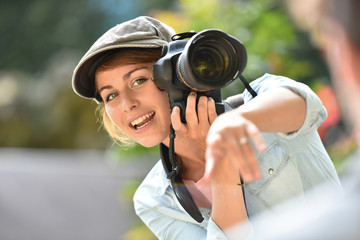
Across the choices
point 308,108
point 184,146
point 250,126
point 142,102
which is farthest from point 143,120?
point 250,126

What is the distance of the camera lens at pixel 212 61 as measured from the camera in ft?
3.54

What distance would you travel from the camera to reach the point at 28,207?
4059 millimetres

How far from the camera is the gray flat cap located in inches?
50.9

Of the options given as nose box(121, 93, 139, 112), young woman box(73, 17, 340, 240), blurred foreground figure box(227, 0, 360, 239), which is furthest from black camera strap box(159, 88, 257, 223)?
blurred foreground figure box(227, 0, 360, 239)

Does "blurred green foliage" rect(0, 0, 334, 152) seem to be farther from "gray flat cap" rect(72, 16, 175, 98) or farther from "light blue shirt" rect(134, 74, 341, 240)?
"light blue shirt" rect(134, 74, 341, 240)

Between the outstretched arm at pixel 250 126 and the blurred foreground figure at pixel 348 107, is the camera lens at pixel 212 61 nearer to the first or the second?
the outstretched arm at pixel 250 126

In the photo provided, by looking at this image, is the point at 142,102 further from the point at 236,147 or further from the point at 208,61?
the point at 236,147

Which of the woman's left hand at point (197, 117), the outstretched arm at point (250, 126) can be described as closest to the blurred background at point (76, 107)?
the woman's left hand at point (197, 117)

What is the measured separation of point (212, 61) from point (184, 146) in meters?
0.38

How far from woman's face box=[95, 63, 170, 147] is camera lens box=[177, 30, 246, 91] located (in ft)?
0.70

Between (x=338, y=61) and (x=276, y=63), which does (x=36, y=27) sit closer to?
(x=276, y=63)

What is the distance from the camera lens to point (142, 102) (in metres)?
1.32

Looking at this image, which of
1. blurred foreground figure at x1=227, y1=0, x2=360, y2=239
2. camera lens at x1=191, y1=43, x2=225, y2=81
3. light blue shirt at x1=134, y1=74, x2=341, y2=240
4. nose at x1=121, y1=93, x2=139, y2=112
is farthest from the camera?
nose at x1=121, y1=93, x2=139, y2=112

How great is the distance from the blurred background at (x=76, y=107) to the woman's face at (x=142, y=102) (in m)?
1.45
